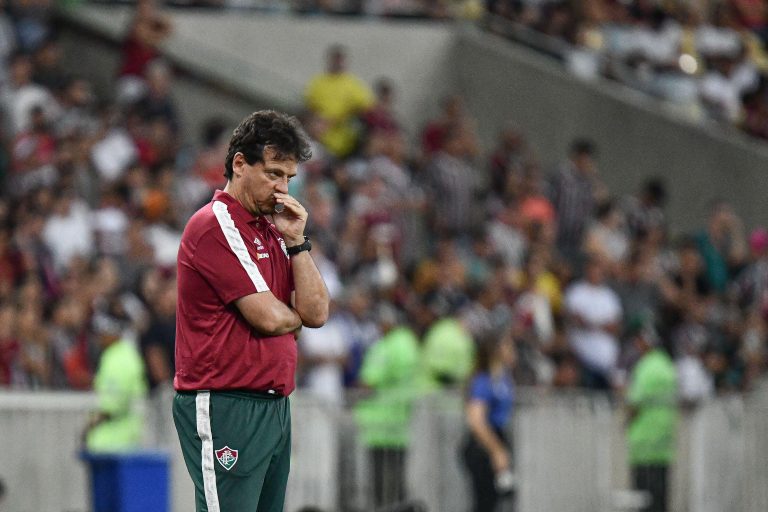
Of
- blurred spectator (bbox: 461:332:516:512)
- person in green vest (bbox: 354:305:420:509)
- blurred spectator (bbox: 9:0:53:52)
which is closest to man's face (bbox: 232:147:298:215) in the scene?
blurred spectator (bbox: 461:332:516:512)

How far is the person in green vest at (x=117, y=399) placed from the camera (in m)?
12.1

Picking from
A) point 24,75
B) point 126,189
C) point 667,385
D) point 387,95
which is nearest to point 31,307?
point 126,189

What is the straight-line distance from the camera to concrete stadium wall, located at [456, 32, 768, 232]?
73.6ft

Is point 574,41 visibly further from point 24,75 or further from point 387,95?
point 24,75

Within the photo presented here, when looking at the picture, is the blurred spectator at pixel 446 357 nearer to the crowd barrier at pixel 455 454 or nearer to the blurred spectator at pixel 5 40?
the crowd barrier at pixel 455 454

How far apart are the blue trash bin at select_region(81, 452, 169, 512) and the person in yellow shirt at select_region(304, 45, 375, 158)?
9.35 meters

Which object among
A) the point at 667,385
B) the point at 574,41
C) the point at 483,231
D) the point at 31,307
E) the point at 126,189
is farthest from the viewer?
the point at 574,41

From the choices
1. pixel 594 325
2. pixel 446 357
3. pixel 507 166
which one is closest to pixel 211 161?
pixel 446 357

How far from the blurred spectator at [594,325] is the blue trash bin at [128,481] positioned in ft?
23.5

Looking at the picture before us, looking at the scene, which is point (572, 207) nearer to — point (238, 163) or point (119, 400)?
point (119, 400)

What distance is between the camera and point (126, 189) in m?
17.0

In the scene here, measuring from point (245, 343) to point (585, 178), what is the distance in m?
14.2

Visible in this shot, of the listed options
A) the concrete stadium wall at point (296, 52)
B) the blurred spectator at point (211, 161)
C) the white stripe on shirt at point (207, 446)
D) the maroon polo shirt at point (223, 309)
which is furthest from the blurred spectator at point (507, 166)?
the white stripe on shirt at point (207, 446)

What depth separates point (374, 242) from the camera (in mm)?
17797
